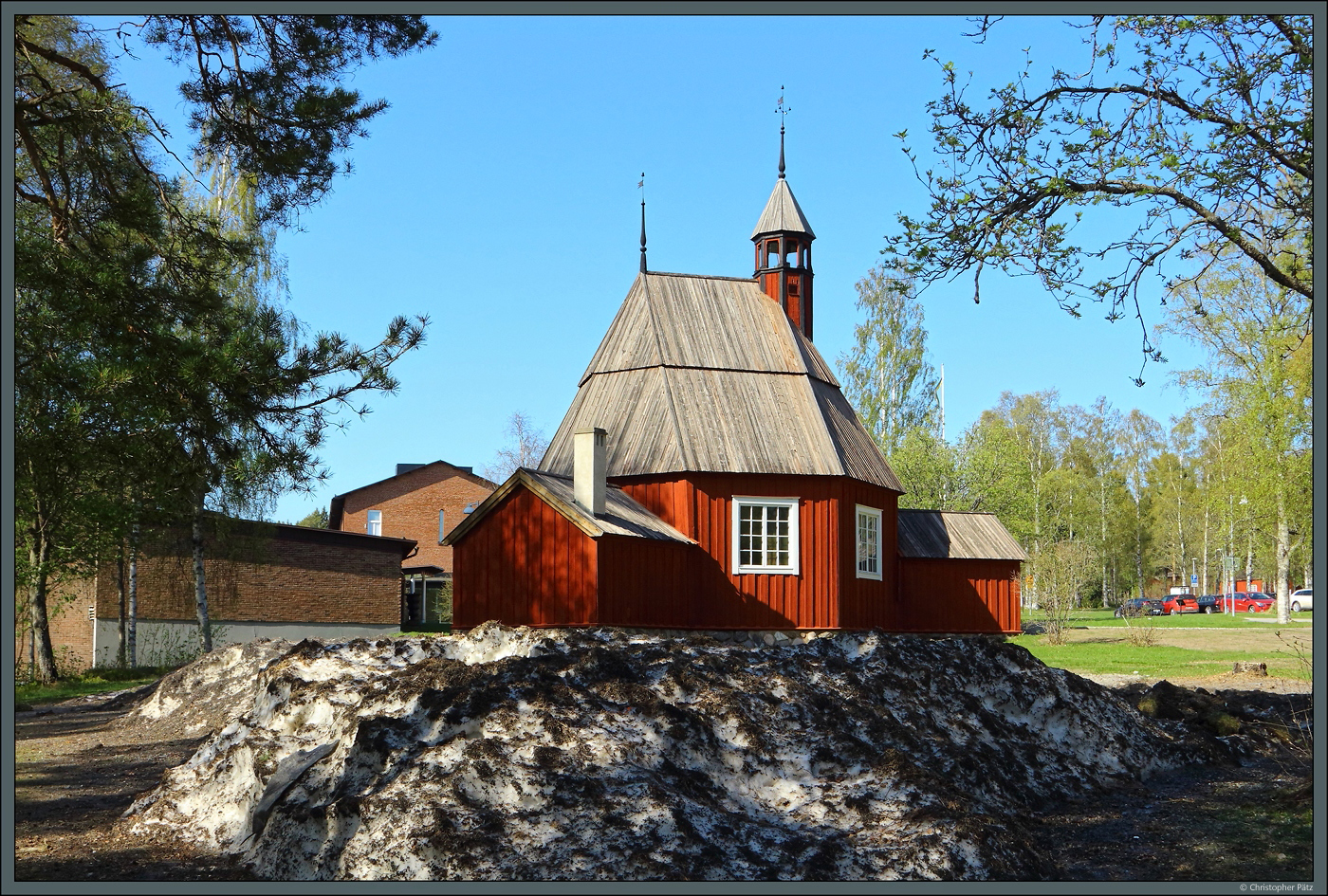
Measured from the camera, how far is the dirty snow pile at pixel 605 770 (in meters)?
8.21

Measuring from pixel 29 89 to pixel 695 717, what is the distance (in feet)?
32.9

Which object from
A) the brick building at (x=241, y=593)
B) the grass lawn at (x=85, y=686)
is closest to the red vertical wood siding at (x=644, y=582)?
the grass lawn at (x=85, y=686)

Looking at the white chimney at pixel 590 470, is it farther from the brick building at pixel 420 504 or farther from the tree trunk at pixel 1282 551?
the brick building at pixel 420 504

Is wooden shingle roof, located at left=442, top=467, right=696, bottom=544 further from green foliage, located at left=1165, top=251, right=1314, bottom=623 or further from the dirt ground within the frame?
green foliage, located at left=1165, top=251, right=1314, bottom=623

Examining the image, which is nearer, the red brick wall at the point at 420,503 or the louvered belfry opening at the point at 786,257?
the louvered belfry opening at the point at 786,257

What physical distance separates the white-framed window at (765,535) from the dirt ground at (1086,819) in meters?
7.35

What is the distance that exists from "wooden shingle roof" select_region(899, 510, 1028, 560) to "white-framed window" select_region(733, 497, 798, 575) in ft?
12.6

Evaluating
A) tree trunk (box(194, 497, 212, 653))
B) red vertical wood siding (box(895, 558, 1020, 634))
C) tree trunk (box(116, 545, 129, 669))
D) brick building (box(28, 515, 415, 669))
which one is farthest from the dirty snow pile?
tree trunk (box(116, 545, 129, 669))

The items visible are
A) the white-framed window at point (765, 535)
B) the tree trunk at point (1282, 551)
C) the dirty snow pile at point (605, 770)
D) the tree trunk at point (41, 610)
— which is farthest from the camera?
the tree trunk at point (1282, 551)

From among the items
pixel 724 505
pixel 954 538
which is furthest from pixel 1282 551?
Result: pixel 724 505

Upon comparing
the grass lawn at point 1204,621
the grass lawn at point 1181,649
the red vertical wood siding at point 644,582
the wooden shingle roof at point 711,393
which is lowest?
the grass lawn at point 1204,621

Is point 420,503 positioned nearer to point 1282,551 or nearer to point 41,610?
point 41,610

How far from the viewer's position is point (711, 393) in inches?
816

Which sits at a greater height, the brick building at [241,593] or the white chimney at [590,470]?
the white chimney at [590,470]
